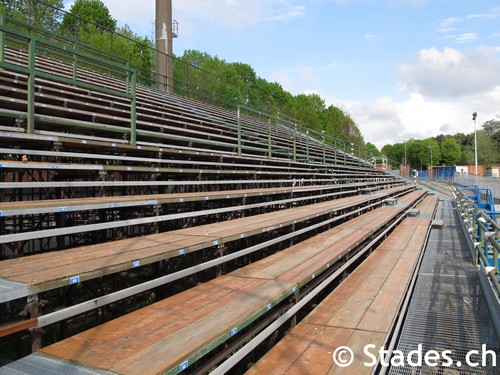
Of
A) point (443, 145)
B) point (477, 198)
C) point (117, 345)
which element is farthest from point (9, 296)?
point (443, 145)

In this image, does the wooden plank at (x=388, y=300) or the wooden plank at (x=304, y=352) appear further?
the wooden plank at (x=388, y=300)

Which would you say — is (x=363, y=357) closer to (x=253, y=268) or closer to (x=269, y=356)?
(x=269, y=356)

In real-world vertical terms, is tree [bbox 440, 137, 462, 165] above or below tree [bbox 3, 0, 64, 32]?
below

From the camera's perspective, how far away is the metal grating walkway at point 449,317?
10.6 ft

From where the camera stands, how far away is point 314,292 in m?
3.59

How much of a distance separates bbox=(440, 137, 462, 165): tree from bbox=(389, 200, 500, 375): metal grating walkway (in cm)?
9312

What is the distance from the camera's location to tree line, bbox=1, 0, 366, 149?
71.7 feet

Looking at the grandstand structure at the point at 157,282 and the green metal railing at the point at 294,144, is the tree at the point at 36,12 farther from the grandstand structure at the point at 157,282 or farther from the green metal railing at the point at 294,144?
the grandstand structure at the point at 157,282

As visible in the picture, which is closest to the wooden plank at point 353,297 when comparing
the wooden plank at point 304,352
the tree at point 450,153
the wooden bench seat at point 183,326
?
the wooden plank at point 304,352

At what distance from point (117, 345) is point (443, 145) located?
333 ft

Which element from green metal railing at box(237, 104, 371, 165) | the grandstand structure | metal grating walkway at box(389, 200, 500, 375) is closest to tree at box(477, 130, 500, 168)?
green metal railing at box(237, 104, 371, 165)

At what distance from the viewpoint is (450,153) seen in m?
88.9

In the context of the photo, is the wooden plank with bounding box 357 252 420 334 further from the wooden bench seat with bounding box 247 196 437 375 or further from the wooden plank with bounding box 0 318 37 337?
the wooden plank with bounding box 0 318 37 337

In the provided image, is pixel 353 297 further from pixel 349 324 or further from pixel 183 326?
pixel 183 326
